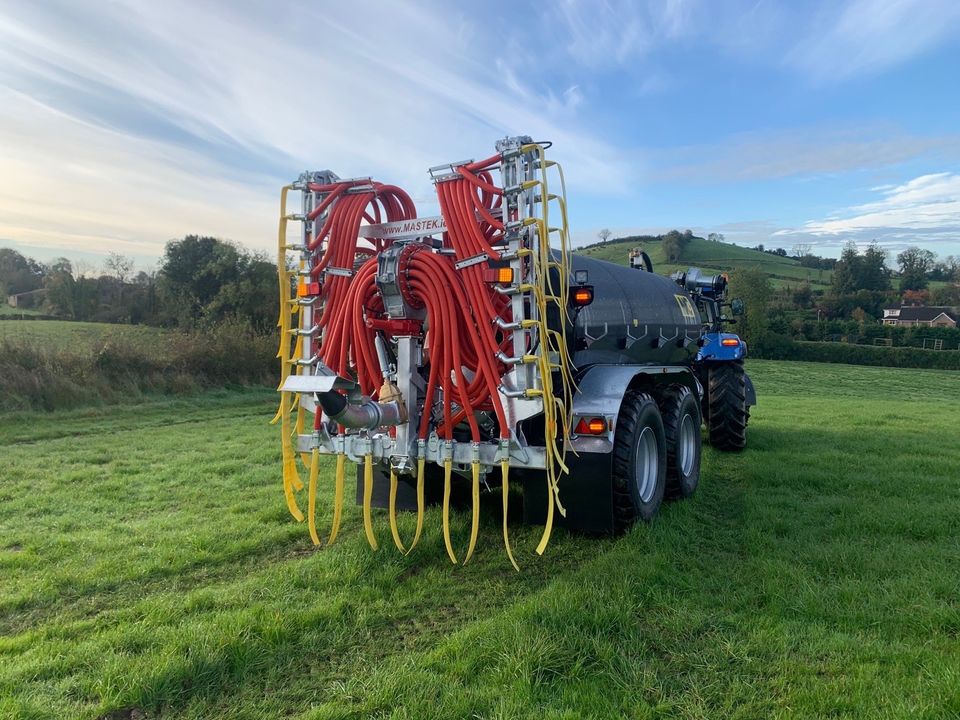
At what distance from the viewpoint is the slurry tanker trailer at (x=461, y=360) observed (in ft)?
11.4

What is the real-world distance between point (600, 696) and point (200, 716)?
156 cm

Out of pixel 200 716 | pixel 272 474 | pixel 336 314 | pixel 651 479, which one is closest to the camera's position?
pixel 200 716

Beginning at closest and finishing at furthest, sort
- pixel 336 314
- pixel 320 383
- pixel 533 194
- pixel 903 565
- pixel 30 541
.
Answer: pixel 320 383 < pixel 533 194 < pixel 903 565 < pixel 336 314 < pixel 30 541

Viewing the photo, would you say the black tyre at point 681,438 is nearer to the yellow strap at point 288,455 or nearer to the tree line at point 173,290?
the yellow strap at point 288,455

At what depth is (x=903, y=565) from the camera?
375 centimetres

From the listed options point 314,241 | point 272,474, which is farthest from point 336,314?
point 272,474

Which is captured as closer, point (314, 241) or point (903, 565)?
point (903, 565)

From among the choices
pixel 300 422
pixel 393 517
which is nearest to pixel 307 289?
pixel 300 422

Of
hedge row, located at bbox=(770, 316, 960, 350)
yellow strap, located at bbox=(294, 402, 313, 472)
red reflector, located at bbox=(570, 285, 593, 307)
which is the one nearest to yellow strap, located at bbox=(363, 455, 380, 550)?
yellow strap, located at bbox=(294, 402, 313, 472)

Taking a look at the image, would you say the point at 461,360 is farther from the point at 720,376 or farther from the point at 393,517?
the point at 720,376

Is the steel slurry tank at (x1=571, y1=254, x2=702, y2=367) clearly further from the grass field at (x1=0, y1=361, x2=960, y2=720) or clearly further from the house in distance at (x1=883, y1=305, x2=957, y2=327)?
→ the house in distance at (x1=883, y1=305, x2=957, y2=327)

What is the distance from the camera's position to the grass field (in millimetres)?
2504

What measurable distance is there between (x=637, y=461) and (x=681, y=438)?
45.5 inches

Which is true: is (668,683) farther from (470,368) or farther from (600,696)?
(470,368)
